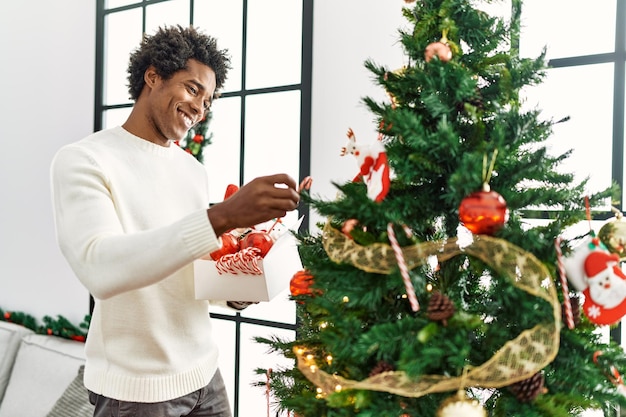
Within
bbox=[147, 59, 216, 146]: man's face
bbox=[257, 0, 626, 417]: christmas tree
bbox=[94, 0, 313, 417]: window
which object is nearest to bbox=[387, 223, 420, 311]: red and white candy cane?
bbox=[257, 0, 626, 417]: christmas tree

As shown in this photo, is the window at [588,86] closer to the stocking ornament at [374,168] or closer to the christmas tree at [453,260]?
the christmas tree at [453,260]

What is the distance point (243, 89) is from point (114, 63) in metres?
0.75

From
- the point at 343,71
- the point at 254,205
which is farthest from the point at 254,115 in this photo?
the point at 254,205

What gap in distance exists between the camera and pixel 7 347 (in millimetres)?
2562

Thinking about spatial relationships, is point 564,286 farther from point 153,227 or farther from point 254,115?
point 254,115

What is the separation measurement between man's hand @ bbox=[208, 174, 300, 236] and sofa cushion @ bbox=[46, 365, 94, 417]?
57.1 inches

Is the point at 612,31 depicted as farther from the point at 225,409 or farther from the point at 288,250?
the point at 225,409

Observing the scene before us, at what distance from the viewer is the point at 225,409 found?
142cm

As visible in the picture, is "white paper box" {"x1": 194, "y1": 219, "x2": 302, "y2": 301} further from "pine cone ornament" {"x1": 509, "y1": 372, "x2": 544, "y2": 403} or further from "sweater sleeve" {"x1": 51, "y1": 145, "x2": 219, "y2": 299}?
"pine cone ornament" {"x1": 509, "y1": 372, "x2": 544, "y2": 403}

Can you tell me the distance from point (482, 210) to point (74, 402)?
6.25 ft

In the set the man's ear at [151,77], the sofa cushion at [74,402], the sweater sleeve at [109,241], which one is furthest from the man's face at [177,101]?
the sofa cushion at [74,402]

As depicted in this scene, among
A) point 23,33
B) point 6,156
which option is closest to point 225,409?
point 6,156

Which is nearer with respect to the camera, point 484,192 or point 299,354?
point 484,192

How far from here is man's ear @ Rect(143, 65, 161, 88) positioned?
1.34m
